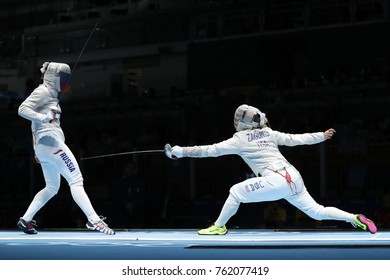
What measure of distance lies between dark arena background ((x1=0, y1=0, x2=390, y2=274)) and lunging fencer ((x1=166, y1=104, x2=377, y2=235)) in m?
1.91

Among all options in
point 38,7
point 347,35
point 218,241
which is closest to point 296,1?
point 347,35

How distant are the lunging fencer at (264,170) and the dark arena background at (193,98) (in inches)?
75.1

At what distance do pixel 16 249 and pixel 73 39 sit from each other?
28.5 feet

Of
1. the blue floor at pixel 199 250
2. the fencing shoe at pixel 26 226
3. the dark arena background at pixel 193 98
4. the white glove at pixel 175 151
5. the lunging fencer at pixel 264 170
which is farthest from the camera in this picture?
the dark arena background at pixel 193 98

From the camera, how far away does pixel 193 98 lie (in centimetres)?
1235

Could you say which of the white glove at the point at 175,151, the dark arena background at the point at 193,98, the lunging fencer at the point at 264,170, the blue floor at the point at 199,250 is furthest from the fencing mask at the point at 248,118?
the dark arena background at the point at 193,98

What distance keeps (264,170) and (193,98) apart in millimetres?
6065

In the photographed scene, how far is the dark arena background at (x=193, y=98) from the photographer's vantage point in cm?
984

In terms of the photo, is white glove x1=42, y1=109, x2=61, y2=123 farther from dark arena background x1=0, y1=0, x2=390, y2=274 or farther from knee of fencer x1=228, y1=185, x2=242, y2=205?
dark arena background x1=0, y1=0, x2=390, y2=274

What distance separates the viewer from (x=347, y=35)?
41.3ft

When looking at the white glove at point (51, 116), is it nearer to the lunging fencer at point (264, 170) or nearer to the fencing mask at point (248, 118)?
the lunging fencer at point (264, 170)

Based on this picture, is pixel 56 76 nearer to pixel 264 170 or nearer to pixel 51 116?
pixel 51 116

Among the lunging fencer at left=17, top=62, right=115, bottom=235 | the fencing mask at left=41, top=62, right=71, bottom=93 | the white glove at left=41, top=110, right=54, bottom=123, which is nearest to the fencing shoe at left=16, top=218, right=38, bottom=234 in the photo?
the lunging fencer at left=17, top=62, right=115, bottom=235

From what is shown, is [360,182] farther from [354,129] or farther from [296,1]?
[296,1]
